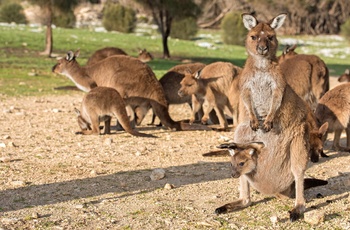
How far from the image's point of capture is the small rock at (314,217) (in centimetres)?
481

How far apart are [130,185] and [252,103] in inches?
59.8

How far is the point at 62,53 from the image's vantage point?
22719mm

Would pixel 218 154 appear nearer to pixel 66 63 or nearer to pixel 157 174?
pixel 157 174

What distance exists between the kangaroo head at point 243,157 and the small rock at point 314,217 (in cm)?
55

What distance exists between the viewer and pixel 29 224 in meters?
4.75

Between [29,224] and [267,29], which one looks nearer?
[29,224]

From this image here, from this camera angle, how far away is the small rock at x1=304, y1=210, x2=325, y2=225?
15.8ft

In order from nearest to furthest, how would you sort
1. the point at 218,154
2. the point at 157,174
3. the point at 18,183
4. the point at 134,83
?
the point at 18,183 < the point at 157,174 < the point at 218,154 < the point at 134,83

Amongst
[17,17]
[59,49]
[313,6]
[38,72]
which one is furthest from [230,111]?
[313,6]

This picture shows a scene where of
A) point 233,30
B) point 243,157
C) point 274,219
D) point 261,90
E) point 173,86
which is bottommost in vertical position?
point 233,30

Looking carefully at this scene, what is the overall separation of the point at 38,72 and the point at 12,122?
713cm

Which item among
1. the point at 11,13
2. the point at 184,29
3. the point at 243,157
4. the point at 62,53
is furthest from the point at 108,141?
the point at 11,13

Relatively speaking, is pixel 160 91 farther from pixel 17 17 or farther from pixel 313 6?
pixel 313 6

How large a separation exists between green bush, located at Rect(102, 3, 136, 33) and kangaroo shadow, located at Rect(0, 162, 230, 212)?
1277 inches
